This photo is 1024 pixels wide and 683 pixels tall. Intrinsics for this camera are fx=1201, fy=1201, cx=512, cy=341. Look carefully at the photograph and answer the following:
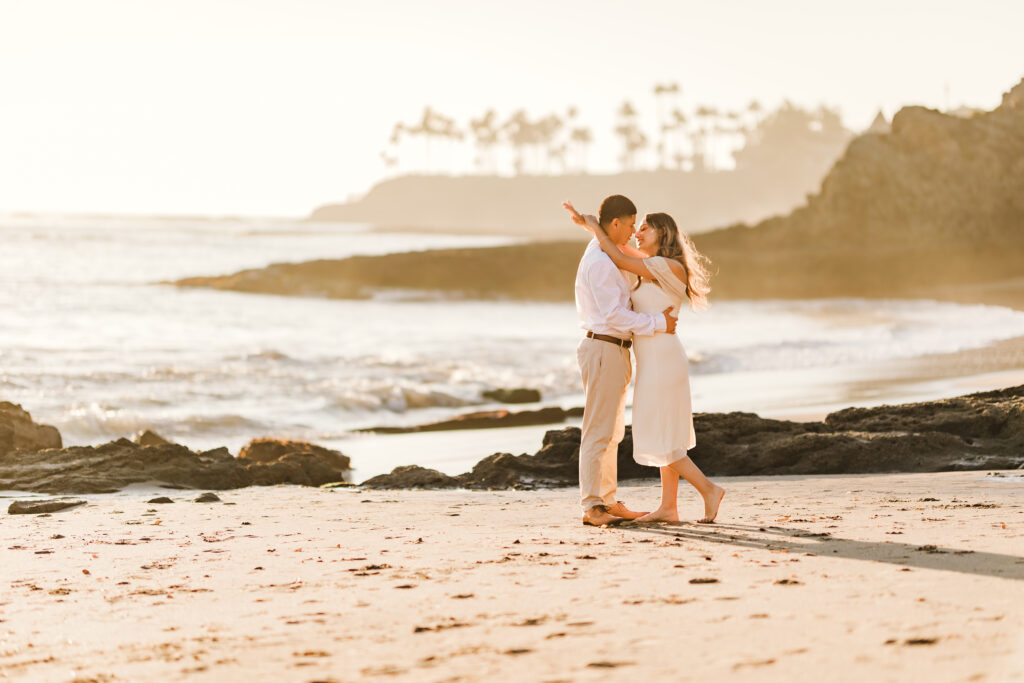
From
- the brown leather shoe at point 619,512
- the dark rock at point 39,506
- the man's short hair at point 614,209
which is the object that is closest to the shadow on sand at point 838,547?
the brown leather shoe at point 619,512

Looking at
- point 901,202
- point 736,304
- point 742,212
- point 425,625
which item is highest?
point 742,212

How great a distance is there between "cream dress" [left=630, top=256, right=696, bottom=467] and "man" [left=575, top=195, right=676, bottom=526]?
0.28 feet

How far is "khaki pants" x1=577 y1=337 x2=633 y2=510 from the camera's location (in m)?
6.72

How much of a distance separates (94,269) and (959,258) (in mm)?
42370

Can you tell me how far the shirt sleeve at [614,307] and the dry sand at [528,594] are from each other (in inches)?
43.6

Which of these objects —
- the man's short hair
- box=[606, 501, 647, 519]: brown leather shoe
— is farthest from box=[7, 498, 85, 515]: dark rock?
the man's short hair

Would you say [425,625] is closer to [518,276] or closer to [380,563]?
[380,563]

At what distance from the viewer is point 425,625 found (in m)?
4.41

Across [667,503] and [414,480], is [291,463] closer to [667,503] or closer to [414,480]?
[414,480]

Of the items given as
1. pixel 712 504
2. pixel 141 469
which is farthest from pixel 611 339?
pixel 141 469

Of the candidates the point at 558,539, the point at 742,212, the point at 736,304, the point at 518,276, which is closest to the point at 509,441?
the point at 558,539

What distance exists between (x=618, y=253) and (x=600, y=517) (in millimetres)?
1482

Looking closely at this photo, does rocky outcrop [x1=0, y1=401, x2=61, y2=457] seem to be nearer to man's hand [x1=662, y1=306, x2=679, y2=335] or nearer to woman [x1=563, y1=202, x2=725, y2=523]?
woman [x1=563, y1=202, x2=725, y2=523]

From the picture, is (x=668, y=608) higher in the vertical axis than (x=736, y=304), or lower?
lower
